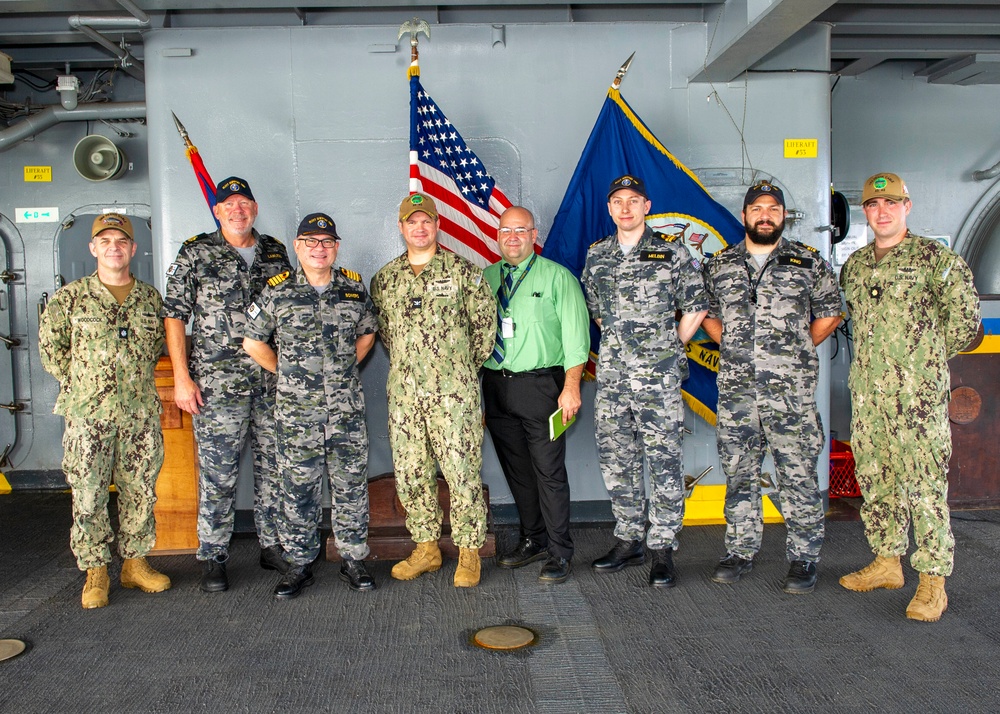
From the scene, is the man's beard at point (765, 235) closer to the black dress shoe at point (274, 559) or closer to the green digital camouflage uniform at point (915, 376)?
the green digital camouflage uniform at point (915, 376)

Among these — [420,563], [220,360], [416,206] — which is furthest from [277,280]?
[420,563]

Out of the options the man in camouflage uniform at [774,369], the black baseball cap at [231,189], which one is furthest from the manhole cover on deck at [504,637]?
the black baseball cap at [231,189]

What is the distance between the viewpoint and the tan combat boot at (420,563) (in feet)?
12.3

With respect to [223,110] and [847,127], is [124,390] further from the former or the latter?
[847,127]

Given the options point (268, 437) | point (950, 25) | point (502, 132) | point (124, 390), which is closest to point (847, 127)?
point (950, 25)

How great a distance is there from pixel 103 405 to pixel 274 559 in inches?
45.3

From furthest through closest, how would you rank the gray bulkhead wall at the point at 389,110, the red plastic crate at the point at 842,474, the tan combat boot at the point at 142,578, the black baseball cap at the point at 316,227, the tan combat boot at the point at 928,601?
the red plastic crate at the point at 842,474 < the gray bulkhead wall at the point at 389,110 < the tan combat boot at the point at 142,578 < the black baseball cap at the point at 316,227 < the tan combat boot at the point at 928,601

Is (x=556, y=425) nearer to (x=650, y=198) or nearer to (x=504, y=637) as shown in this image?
(x=504, y=637)

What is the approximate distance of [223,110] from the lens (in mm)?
4492

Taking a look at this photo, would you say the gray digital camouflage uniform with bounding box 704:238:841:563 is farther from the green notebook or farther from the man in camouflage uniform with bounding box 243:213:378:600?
the man in camouflage uniform with bounding box 243:213:378:600

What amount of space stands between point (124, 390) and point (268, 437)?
69 centimetres

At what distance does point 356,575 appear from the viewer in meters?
3.64

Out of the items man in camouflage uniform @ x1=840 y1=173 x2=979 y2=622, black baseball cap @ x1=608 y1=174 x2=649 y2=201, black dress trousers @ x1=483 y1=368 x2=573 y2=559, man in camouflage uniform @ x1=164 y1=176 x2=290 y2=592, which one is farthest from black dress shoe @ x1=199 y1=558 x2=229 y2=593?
man in camouflage uniform @ x1=840 y1=173 x2=979 y2=622

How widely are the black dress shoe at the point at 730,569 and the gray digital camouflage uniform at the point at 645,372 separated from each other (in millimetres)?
243
